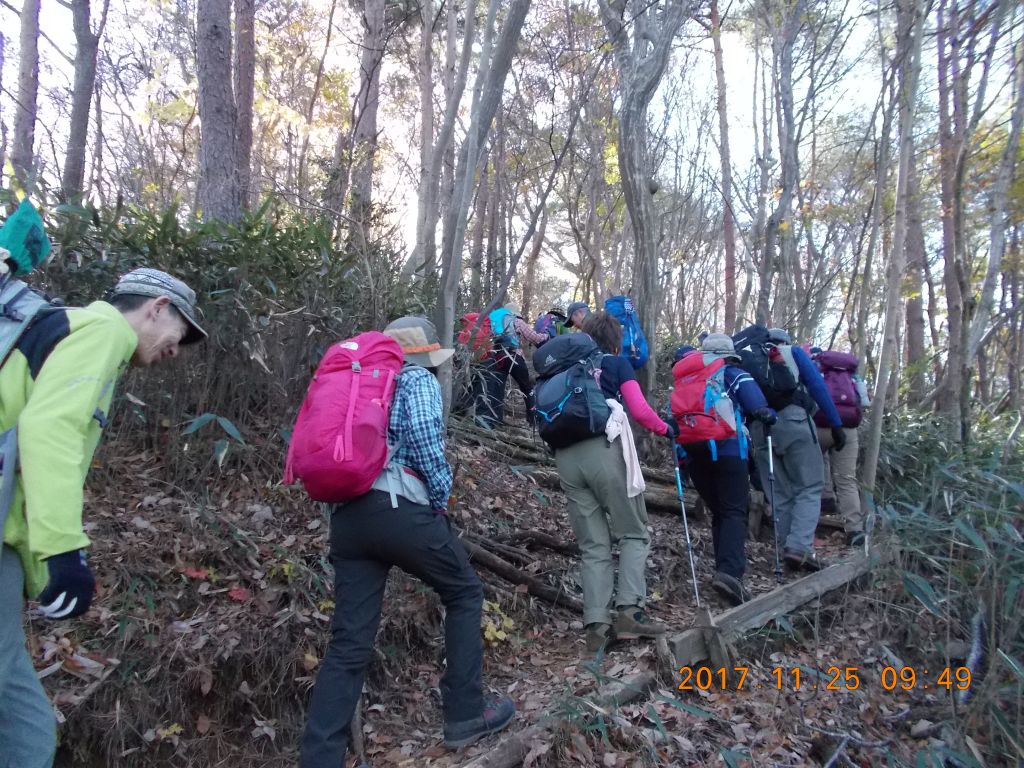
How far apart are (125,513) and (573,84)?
1012 cm

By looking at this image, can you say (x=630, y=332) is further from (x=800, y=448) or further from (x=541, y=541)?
(x=541, y=541)

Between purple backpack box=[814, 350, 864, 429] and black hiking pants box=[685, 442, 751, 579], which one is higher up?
purple backpack box=[814, 350, 864, 429]

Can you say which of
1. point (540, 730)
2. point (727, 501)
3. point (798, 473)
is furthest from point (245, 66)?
point (540, 730)

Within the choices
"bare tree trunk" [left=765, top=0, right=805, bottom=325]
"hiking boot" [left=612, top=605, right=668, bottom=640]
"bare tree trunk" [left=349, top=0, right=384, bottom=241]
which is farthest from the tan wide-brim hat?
"bare tree trunk" [left=765, top=0, right=805, bottom=325]

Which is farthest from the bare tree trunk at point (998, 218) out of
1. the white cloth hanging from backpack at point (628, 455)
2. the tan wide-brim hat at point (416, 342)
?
the tan wide-brim hat at point (416, 342)

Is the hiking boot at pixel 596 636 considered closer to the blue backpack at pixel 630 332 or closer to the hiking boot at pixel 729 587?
the hiking boot at pixel 729 587

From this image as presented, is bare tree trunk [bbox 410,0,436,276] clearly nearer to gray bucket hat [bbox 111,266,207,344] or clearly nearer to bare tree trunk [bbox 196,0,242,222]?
bare tree trunk [bbox 196,0,242,222]

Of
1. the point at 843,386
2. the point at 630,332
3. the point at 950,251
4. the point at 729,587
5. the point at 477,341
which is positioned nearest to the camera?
the point at 729,587

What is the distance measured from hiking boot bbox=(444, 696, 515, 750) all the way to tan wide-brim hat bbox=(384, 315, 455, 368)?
1.73 metres

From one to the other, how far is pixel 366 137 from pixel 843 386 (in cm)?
788

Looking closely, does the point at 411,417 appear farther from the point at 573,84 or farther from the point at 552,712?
the point at 573,84

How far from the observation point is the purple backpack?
715 centimetres

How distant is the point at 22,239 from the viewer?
2.26 metres

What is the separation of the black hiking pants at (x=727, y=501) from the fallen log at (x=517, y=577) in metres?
1.24
